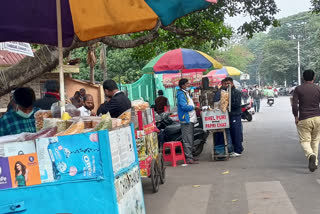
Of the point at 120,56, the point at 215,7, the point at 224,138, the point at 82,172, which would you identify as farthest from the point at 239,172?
the point at 120,56

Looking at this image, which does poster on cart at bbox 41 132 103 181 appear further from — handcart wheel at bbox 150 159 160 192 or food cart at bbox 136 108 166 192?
handcart wheel at bbox 150 159 160 192

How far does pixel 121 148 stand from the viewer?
4.69 meters

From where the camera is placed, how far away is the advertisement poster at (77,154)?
4105 millimetres

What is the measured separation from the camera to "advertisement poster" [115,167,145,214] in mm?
4410

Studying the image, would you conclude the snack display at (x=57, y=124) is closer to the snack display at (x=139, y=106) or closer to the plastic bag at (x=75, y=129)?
the plastic bag at (x=75, y=129)

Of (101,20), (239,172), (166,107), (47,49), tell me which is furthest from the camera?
(166,107)

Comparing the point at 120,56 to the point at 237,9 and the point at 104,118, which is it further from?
the point at 104,118

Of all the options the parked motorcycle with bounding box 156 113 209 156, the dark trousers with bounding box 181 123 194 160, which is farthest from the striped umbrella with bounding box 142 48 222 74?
the dark trousers with bounding box 181 123 194 160

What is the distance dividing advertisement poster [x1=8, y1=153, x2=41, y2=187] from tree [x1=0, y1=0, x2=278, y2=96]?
351cm

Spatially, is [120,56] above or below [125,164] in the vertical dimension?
above

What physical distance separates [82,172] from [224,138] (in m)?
7.21

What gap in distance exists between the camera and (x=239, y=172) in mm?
9359

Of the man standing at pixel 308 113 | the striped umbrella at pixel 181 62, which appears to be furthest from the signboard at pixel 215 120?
the striped umbrella at pixel 181 62

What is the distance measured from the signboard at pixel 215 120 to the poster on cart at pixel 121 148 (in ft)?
19.5
